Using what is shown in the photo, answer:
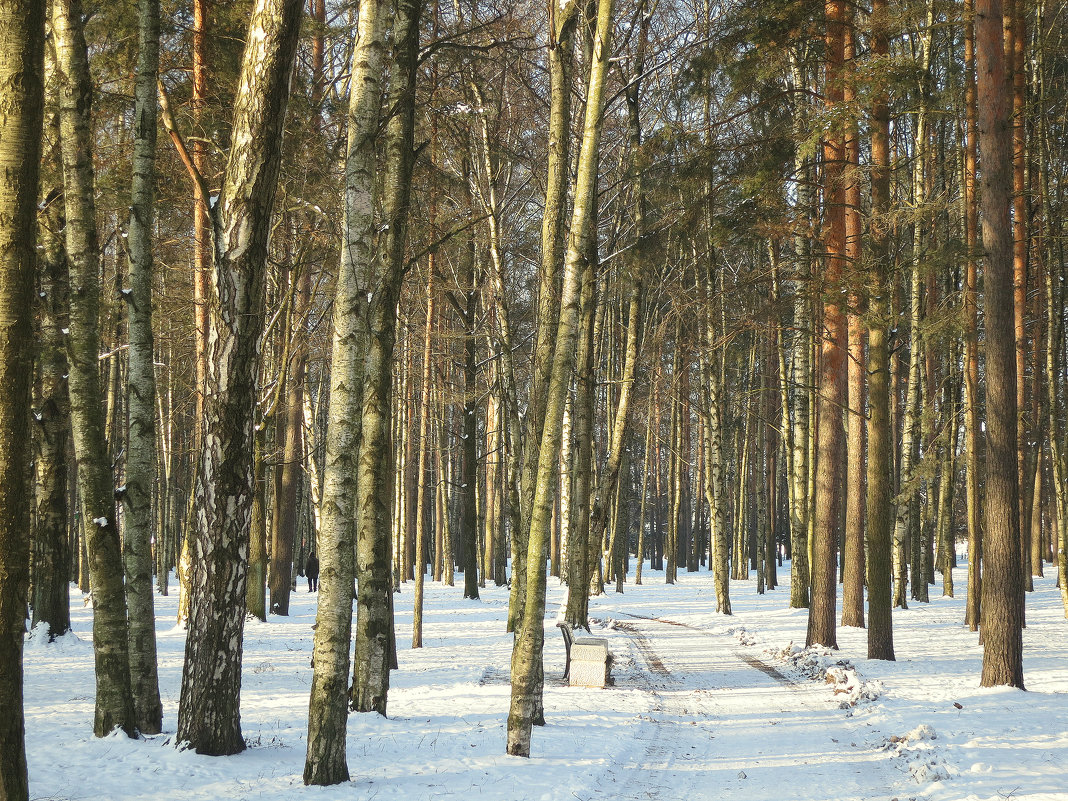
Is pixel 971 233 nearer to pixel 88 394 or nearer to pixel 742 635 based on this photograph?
pixel 742 635

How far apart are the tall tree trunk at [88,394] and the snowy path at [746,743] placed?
4336 mm

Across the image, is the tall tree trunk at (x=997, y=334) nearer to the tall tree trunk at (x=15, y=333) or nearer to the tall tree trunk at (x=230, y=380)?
the tall tree trunk at (x=230, y=380)

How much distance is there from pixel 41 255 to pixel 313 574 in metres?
18.1

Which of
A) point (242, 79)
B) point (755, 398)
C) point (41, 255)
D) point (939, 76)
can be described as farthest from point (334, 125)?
point (755, 398)

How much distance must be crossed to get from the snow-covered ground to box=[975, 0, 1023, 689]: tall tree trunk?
1.54 m

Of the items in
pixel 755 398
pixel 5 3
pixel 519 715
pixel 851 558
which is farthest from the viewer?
pixel 755 398

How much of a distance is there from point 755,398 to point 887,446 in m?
21.6

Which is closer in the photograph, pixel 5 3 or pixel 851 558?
pixel 5 3

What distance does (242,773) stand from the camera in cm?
632

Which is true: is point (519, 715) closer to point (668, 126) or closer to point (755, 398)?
point (668, 126)

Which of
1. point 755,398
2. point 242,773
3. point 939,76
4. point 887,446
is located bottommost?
point 242,773

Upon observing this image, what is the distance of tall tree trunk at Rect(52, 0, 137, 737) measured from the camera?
7.12 m

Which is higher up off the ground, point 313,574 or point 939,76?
point 939,76

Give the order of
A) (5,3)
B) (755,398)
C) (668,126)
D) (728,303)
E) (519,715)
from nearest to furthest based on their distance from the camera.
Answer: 1. (5,3)
2. (519,715)
3. (668,126)
4. (728,303)
5. (755,398)
